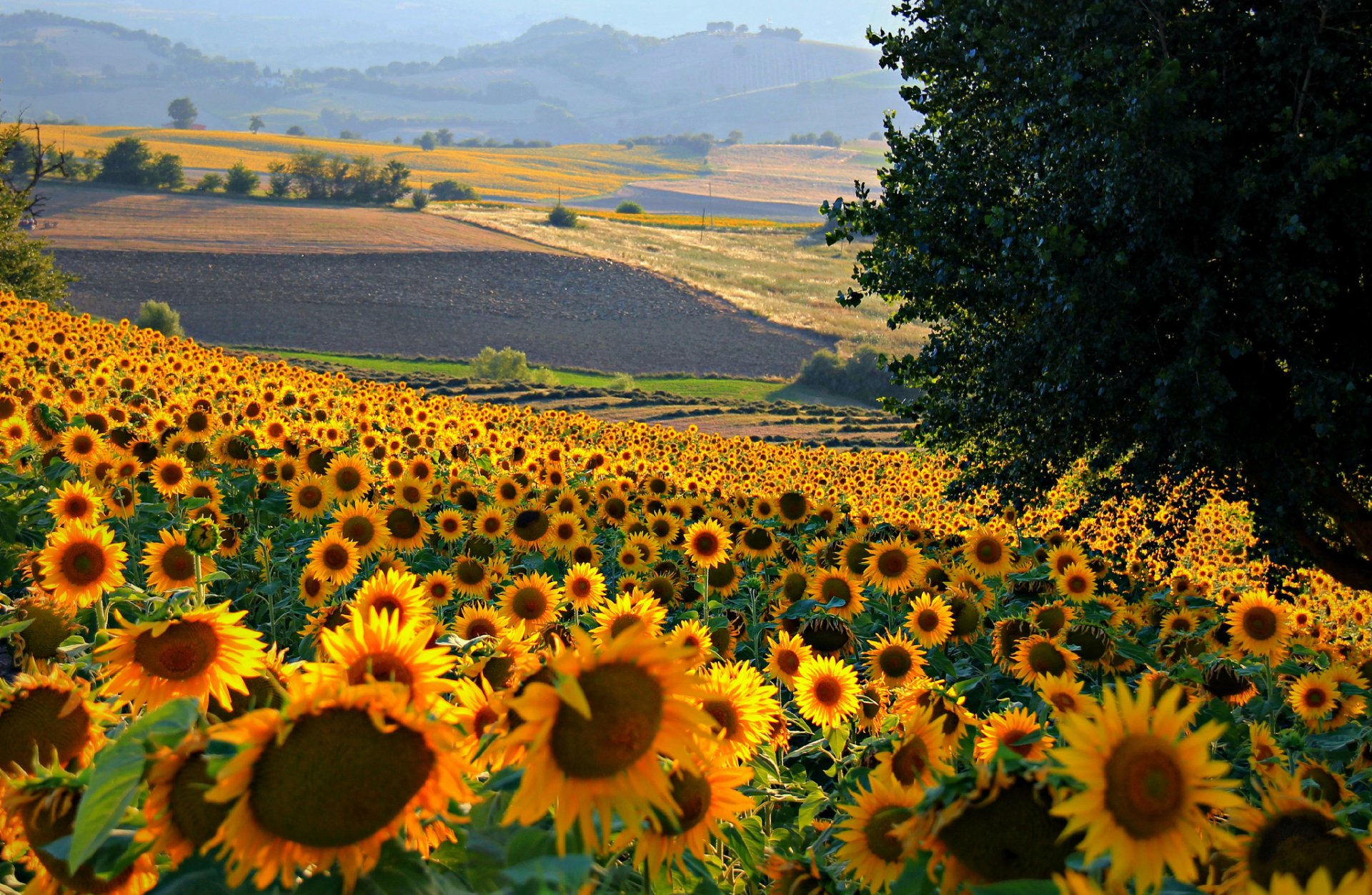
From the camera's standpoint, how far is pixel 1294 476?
789 cm

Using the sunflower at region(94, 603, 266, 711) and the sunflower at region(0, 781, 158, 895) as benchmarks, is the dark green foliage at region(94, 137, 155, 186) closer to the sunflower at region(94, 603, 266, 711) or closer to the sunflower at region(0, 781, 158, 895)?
the sunflower at region(94, 603, 266, 711)

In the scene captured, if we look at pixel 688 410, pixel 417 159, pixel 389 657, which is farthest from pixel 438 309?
pixel 417 159

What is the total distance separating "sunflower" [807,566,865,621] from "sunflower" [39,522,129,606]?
2851 millimetres

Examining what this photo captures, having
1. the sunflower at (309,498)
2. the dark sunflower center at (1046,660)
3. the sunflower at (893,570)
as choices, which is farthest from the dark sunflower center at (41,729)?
the sunflower at (309,498)

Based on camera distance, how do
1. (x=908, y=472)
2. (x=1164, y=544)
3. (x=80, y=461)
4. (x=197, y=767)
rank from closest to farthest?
(x=197, y=767)
(x=80, y=461)
(x=1164, y=544)
(x=908, y=472)

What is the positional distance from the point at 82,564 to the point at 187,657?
143 cm

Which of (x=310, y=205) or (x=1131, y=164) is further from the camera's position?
(x=310, y=205)

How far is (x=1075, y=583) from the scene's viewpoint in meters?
6.12

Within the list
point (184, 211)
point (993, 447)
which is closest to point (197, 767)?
point (993, 447)

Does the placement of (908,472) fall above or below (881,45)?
below

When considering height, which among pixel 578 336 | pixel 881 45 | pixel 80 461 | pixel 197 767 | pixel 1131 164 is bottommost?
pixel 578 336

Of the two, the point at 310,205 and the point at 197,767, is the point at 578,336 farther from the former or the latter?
the point at 197,767

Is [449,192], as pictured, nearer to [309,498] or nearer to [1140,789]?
[309,498]

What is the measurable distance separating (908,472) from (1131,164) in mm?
10465
